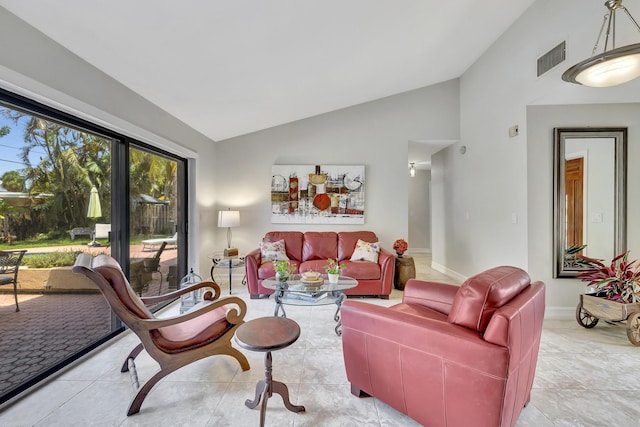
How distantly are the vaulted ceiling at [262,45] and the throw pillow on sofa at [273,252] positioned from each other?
1935 millimetres

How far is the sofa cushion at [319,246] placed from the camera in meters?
4.20

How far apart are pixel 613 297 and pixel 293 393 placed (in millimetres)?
3100

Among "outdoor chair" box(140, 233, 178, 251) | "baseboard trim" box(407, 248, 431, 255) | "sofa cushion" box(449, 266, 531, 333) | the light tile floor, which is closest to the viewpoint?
"sofa cushion" box(449, 266, 531, 333)

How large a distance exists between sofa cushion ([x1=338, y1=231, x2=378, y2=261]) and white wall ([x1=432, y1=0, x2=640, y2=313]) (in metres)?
1.55

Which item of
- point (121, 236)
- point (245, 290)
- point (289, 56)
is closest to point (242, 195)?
point (245, 290)

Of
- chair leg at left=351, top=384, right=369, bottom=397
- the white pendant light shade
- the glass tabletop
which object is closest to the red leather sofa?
the glass tabletop

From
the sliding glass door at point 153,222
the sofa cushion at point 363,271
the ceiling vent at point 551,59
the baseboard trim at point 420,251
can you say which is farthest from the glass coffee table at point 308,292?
the baseboard trim at point 420,251

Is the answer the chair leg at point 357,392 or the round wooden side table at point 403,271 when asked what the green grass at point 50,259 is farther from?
the round wooden side table at point 403,271

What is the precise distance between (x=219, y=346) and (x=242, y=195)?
3127 millimetres

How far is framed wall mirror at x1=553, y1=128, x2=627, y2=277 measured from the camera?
2.98 metres

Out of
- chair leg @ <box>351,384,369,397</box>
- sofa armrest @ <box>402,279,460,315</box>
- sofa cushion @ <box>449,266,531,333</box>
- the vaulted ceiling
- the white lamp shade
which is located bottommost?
chair leg @ <box>351,384,369,397</box>

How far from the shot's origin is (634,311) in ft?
7.92

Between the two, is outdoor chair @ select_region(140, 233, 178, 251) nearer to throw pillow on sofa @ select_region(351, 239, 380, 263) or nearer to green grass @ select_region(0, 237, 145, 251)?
green grass @ select_region(0, 237, 145, 251)

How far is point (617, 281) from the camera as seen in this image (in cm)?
256
